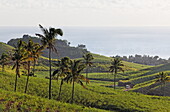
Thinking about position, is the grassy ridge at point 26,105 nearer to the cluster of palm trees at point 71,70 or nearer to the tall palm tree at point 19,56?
the cluster of palm trees at point 71,70

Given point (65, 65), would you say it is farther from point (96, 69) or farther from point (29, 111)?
point (96, 69)

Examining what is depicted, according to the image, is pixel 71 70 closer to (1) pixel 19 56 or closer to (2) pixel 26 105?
(1) pixel 19 56

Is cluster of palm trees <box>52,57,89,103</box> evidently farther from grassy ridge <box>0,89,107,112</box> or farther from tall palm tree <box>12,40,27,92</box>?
grassy ridge <box>0,89,107,112</box>

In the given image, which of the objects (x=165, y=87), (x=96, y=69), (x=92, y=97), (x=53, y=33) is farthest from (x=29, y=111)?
(x=96, y=69)

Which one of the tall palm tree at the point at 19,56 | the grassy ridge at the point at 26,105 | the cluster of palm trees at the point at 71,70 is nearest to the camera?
the grassy ridge at the point at 26,105

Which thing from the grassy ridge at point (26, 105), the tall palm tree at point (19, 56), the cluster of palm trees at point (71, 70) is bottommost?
the grassy ridge at point (26, 105)

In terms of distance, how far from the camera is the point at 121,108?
54.3 meters

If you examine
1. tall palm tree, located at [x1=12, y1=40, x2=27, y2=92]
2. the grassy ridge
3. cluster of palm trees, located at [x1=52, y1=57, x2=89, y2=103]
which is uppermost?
tall palm tree, located at [x1=12, y1=40, x2=27, y2=92]

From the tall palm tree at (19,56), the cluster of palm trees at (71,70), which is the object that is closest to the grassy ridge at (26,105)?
the cluster of palm trees at (71,70)

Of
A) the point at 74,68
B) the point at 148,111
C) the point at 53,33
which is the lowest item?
the point at 148,111

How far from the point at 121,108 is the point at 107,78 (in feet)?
324

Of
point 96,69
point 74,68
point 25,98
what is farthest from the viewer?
point 96,69

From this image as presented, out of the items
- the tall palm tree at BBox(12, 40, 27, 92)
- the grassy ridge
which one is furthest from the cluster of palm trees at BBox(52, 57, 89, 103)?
the grassy ridge

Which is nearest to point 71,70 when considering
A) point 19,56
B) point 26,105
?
point 19,56
